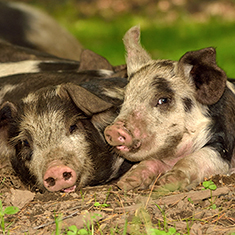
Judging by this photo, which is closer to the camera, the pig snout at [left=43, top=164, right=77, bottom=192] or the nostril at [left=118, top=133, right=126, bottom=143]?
the pig snout at [left=43, top=164, right=77, bottom=192]

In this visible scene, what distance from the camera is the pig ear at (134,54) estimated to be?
4.36 metres

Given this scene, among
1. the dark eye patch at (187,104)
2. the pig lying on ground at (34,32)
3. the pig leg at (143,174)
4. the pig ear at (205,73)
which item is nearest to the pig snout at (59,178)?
the pig leg at (143,174)

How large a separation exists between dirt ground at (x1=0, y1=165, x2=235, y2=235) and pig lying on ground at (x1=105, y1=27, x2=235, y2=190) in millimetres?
219

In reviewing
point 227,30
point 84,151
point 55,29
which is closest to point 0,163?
point 84,151

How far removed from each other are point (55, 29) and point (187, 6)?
9977 millimetres

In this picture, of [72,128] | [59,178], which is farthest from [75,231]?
[72,128]

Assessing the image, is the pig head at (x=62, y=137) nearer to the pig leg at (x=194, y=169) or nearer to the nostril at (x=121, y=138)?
the nostril at (x=121, y=138)

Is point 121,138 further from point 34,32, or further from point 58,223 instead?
point 34,32

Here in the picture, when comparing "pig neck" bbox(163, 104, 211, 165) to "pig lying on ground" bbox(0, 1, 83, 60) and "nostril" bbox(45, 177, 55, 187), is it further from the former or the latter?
"pig lying on ground" bbox(0, 1, 83, 60)

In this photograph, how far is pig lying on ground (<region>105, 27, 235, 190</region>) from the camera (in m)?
3.64

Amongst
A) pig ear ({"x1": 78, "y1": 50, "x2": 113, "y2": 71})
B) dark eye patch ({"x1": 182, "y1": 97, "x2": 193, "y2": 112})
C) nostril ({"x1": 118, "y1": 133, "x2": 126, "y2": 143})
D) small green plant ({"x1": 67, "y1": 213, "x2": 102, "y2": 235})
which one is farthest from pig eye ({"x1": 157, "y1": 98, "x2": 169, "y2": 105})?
pig ear ({"x1": 78, "y1": 50, "x2": 113, "y2": 71})

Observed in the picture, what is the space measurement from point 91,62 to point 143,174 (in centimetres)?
Result: 193

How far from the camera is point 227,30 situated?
1371cm

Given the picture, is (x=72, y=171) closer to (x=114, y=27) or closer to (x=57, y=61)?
(x=57, y=61)
